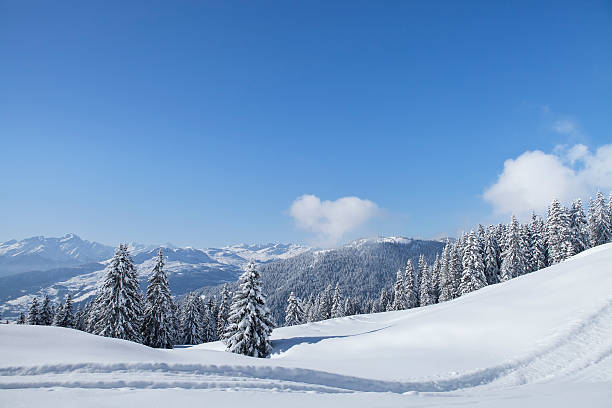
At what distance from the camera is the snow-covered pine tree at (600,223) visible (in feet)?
185

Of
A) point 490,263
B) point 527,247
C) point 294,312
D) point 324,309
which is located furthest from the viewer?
point 324,309

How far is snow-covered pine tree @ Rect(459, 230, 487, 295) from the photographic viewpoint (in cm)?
4906

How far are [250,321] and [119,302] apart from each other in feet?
44.3

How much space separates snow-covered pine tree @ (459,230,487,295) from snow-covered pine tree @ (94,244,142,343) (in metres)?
46.2

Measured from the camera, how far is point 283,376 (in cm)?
1075

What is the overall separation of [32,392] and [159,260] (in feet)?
104

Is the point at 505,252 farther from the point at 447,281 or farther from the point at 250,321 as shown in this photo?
the point at 250,321

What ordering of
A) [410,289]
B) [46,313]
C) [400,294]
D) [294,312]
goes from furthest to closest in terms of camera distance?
[410,289] → [400,294] → [294,312] → [46,313]

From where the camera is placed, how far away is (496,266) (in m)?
56.8

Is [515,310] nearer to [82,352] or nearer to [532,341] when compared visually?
[532,341]

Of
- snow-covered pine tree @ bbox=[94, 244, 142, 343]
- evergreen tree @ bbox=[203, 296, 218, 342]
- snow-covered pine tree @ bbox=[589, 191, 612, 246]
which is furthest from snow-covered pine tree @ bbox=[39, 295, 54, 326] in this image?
snow-covered pine tree @ bbox=[589, 191, 612, 246]

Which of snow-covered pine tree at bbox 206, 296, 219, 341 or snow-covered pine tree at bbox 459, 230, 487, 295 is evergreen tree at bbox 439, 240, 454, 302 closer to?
snow-covered pine tree at bbox 459, 230, 487, 295

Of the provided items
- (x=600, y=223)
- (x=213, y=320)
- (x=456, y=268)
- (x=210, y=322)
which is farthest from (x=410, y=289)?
(x=210, y=322)

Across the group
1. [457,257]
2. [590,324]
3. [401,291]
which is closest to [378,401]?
[590,324]
